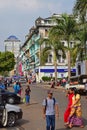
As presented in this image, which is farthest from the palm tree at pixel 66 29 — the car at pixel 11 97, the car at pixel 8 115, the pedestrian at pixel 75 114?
the pedestrian at pixel 75 114

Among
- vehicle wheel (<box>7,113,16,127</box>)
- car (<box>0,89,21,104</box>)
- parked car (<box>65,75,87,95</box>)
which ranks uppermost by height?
parked car (<box>65,75,87,95</box>)

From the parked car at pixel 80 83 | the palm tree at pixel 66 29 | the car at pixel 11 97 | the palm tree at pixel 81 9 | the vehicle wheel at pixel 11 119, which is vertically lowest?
the vehicle wheel at pixel 11 119

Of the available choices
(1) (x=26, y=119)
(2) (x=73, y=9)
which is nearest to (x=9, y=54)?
(2) (x=73, y=9)

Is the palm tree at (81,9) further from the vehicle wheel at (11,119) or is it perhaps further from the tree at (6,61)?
the tree at (6,61)

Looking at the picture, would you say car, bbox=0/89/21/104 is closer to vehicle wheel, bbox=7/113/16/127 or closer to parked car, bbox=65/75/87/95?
parked car, bbox=65/75/87/95

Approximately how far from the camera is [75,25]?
59906mm

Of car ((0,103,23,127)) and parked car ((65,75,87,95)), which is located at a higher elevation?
parked car ((65,75,87,95))

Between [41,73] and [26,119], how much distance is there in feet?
258

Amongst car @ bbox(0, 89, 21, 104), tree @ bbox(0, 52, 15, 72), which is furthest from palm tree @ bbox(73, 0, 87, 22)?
tree @ bbox(0, 52, 15, 72)

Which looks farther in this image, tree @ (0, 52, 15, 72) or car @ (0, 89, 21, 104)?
tree @ (0, 52, 15, 72)

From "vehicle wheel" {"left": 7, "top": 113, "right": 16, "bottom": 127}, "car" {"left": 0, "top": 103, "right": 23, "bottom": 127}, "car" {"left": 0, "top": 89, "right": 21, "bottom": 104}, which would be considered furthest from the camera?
"car" {"left": 0, "top": 89, "right": 21, "bottom": 104}

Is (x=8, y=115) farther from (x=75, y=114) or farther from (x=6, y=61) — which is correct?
(x=6, y=61)

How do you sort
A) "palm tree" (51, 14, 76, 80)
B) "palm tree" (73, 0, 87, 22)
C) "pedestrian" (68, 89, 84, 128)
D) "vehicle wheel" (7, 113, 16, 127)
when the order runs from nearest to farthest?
"pedestrian" (68, 89, 84, 128), "vehicle wheel" (7, 113, 16, 127), "palm tree" (73, 0, 87, 22), "palm tree" (51, 14, 76, 80)

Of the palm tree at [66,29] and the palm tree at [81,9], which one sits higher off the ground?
the palm tree at [66,29]
